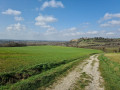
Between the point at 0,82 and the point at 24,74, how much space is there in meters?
2.77

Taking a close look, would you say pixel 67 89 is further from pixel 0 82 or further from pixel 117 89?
pixel 0 82

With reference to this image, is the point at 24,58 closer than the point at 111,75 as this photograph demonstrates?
No

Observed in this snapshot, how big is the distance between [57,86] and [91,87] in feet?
10.6

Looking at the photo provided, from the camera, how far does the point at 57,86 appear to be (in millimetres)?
8555

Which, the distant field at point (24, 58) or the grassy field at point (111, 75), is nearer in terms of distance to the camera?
the grassy field at point (111, 75)

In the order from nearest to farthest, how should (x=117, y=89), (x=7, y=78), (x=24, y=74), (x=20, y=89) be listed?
1. (x=20, y=89)
2. (x=117, y=89)
3. (x=7, y=78)
4. (x=24, y=74)

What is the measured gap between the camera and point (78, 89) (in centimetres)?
809

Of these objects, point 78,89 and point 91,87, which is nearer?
point 78,89

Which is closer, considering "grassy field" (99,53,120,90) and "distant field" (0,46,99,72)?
"grassy field" (99,53,120,90)

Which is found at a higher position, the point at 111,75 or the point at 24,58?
the point at 24,58

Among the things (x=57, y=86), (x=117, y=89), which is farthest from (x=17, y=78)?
(x=117, y=89)

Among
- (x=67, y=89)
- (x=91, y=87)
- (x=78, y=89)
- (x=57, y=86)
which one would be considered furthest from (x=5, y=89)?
(x=91, y=87)

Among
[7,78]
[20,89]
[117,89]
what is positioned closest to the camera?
[20,89]

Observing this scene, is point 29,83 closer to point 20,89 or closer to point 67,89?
point 20,89
